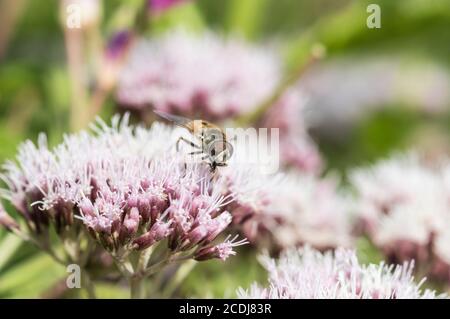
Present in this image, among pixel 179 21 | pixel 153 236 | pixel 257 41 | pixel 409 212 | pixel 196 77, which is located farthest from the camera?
pixel 257 41

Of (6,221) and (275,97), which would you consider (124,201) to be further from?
(275,97)

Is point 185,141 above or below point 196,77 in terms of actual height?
below

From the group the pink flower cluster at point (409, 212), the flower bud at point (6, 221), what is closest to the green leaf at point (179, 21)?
the pink flower cluster at point (409, 212)

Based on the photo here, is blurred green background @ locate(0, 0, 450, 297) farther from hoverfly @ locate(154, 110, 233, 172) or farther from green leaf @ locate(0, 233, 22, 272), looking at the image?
hoverfly @ locate(154, 110, 233, 172)

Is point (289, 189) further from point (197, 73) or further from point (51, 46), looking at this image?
point (51, 46)

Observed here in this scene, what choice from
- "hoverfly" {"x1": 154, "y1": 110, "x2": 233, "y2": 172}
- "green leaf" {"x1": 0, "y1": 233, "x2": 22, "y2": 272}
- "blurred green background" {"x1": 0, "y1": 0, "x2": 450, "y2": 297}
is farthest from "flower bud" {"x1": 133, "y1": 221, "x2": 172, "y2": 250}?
"green leaf" {"x1": 0, "y1": 233, "x2": 22, "y2": 272}

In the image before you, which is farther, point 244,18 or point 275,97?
point 244,18

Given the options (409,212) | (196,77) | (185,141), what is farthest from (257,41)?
(185,141)
